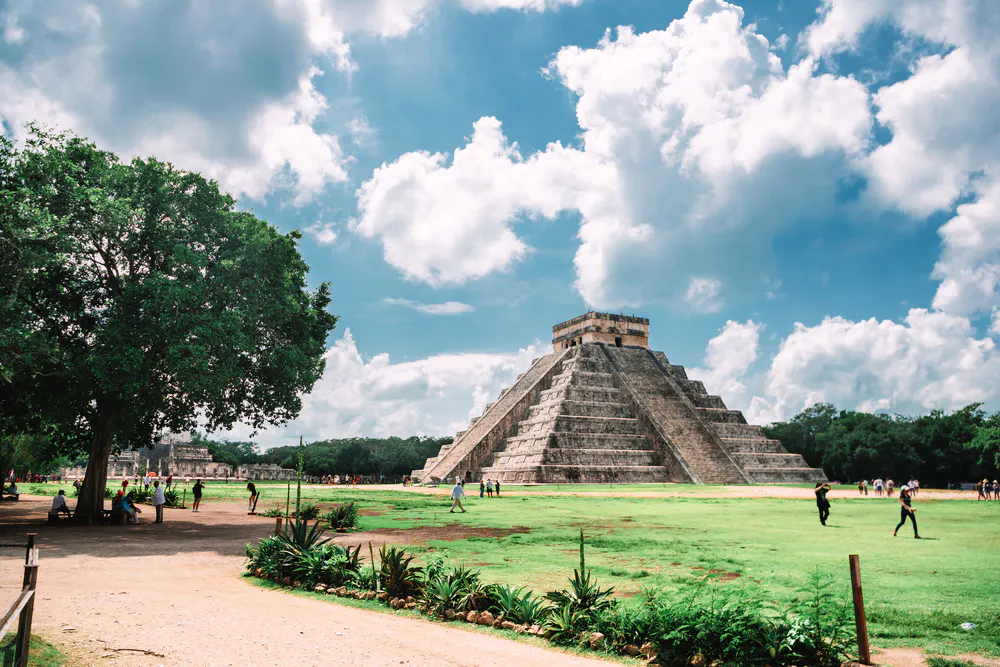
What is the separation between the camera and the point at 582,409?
47906 millimetres

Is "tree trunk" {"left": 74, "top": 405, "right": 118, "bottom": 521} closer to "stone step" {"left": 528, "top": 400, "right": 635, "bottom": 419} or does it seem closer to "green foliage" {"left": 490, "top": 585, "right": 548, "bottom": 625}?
"green foliage" {"left": 490, "top": 585, "right": 548, "bottom": 625}

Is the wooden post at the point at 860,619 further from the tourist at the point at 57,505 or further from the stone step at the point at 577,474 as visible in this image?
the stone step at the point at 577,474

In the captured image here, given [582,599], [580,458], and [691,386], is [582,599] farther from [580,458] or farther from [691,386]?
[691,386]

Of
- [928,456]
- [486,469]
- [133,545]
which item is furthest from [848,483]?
[133,545]

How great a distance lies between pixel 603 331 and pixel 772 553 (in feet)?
158

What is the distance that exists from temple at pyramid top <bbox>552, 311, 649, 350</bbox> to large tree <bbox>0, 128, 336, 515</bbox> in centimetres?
4102

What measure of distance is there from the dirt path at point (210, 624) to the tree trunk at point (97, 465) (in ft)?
22.3

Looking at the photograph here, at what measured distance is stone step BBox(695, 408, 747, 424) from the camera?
177ft

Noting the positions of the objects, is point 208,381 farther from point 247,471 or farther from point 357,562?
point 247,471

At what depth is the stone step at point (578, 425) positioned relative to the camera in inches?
1747

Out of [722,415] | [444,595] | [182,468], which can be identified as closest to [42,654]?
[444,595]

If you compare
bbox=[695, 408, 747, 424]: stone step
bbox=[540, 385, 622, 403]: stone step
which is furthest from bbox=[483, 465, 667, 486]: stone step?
bbox=[695, 408, 747, 424]: stone step

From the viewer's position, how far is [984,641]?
21.2ft

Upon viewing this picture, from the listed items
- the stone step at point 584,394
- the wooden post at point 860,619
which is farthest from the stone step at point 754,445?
the wooden post at point 860,619
